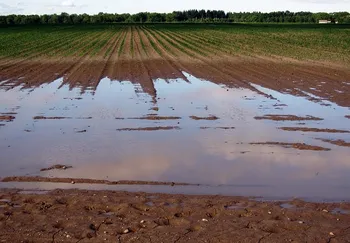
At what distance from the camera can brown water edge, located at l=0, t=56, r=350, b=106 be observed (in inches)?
819

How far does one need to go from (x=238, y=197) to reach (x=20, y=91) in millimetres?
13911

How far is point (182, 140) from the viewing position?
40.3 feet

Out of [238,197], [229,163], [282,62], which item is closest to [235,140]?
[229,163]

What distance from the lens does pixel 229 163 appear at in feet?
34.0

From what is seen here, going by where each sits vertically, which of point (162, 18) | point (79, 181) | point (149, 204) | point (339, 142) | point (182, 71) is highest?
point (149, 204)

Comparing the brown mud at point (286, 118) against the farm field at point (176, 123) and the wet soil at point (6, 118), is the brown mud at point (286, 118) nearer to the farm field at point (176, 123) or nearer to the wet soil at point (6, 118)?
the farm field at point (176, 123)

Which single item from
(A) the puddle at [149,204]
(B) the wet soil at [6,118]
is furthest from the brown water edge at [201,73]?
(A) the puddle at [149,204]

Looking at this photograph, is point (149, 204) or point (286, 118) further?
point (286, 118)

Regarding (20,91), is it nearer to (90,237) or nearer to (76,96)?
(76,96)

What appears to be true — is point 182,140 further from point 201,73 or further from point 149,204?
point 201,73

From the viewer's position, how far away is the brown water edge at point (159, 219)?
679cm

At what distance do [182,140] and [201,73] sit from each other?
1379cm

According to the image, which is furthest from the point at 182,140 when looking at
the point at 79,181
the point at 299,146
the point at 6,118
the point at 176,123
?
the point at 6,118

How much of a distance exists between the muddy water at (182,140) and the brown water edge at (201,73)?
2144 mm
